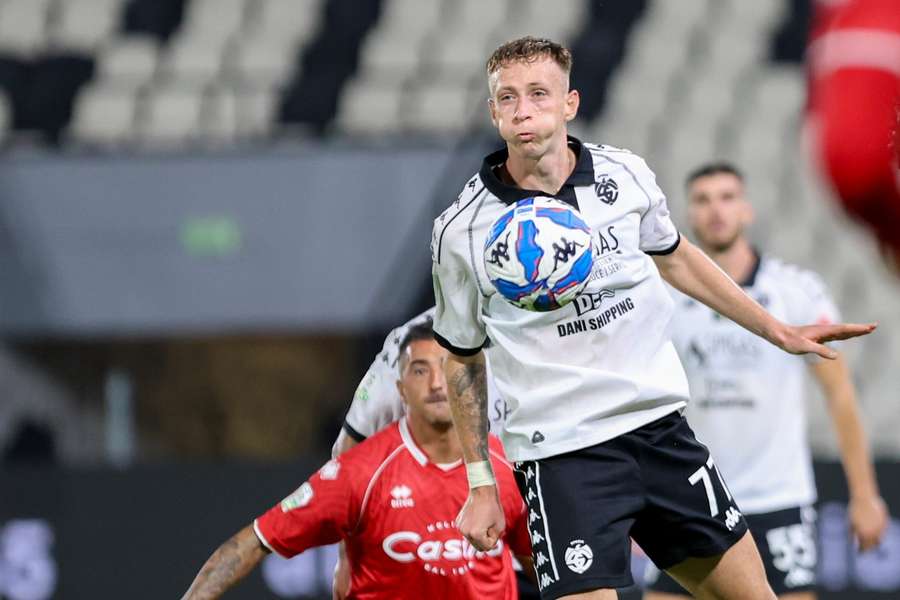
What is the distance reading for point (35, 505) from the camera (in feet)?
30.2

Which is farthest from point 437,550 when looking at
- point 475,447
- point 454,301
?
point 454,301

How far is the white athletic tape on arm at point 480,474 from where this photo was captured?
4.54 m

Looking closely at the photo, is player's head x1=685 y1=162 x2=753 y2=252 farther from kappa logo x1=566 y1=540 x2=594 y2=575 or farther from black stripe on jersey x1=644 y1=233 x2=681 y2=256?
kappa logo x1=566 y1=540 x2=594 y2=575

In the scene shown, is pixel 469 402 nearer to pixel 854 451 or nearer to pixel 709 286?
pixel 709 286

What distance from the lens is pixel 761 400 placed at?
6445 mm

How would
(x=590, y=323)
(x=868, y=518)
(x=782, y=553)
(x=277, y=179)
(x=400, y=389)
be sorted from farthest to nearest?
(x=277, y=179)
(x=868, y=518)
(x=782, y=553)
(x=400, y=389)
(x=590, y=323)

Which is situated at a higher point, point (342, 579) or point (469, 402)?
point (469, 402)

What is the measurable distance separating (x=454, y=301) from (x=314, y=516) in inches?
42.8

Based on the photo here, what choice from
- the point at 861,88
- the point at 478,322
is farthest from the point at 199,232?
the point at 861,88

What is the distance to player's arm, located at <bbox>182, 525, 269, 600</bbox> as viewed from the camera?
5062 mm

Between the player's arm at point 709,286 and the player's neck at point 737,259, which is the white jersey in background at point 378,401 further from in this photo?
the player's neck at point 737,259

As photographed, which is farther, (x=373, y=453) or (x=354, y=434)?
(x=354, y=434)

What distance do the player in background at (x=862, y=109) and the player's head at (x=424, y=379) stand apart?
9.24ft

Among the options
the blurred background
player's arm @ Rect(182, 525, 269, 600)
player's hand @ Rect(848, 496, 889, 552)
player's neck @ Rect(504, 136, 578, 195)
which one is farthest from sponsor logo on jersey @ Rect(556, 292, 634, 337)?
the blurred background
